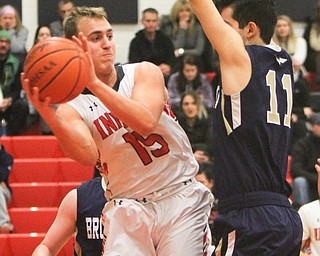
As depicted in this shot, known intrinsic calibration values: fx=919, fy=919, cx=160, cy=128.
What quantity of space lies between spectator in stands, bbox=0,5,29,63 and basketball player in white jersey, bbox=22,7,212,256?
7.04 meters

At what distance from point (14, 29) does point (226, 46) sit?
8.10 meters

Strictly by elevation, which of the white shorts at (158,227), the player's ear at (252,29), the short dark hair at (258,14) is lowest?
the white shorts at (158,227)

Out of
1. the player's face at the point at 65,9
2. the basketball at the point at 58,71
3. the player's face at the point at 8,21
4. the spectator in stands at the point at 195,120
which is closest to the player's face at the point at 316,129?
the spectator in stands at the point at 195,120

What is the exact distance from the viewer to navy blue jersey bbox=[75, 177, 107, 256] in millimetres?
5988

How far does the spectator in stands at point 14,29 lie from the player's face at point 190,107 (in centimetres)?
276

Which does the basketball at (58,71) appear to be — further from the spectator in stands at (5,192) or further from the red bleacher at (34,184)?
the spectator in stands at (5,192)

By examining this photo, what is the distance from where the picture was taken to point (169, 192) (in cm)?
511

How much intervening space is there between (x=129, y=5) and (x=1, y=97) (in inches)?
125

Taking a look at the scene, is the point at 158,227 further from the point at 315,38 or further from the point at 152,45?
the point at 315,38

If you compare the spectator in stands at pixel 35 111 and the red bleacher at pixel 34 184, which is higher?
the spectator in stands at pixel 35 111

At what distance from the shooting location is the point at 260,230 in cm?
454

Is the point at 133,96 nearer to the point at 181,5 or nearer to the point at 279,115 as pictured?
the point at 279,115

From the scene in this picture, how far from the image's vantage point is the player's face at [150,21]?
11.9 metres

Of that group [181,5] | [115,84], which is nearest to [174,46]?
[181,5]
